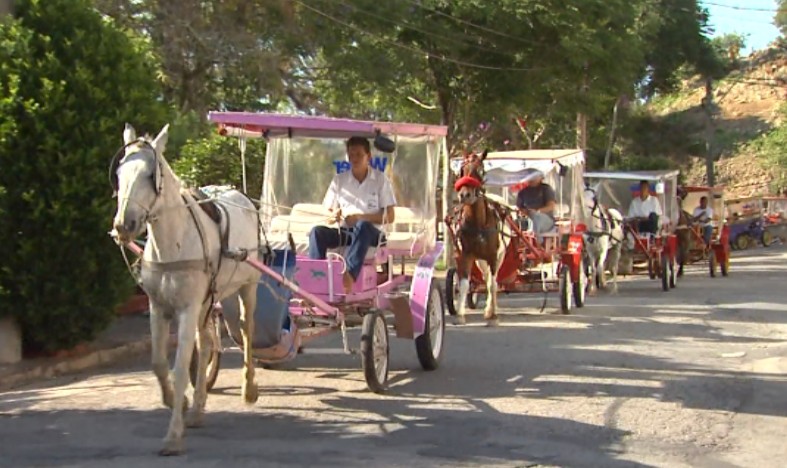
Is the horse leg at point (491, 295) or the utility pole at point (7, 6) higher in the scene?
the utility pole at point (7, 6)

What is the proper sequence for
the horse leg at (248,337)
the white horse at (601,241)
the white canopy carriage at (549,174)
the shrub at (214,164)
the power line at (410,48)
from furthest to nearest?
the power line at (410,48) < the white horse at (601,241) < the shrub at (214,164) < the white canopy carriage at (549,174) < the horse leg at (248,337)

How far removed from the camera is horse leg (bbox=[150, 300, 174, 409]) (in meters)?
7.71

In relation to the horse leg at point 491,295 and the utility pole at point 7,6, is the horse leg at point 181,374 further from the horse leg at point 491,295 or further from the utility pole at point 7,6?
the horse leg at point 491,295

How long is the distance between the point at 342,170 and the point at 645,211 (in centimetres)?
1370

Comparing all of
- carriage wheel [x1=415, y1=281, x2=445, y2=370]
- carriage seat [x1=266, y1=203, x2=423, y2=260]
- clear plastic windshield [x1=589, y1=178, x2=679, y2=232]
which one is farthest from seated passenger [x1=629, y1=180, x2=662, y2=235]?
carriage seat [x1=266, y1=203, x2=423, y2=260]

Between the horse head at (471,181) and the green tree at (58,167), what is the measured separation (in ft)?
15.6

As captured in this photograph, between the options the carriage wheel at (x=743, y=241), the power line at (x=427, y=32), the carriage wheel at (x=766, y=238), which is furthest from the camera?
the carriage wheel at (x=766, y=238)

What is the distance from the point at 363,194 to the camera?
10477mm

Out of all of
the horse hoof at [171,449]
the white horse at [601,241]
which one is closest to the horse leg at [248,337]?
the horse hoof at [171,449]

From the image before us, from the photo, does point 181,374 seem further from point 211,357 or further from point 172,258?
point 211,357

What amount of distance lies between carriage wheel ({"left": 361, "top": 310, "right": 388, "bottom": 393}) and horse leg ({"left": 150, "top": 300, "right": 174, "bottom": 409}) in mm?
2211

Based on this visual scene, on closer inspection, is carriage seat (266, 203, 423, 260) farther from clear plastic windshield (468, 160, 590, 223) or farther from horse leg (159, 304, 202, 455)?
clear plastic windshield (468, 160, 590, 223)

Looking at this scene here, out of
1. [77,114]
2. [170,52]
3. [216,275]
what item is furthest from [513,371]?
[170,52]

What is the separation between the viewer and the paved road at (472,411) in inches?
298
